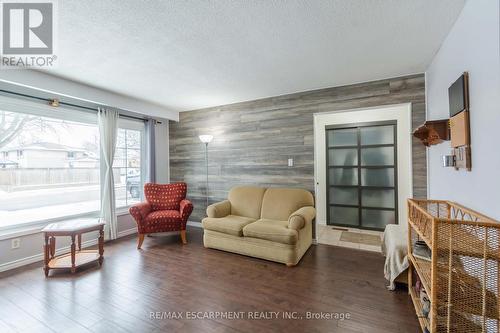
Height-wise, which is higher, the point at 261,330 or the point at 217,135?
the point at 217,135

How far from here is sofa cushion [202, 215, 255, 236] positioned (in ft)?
9.89

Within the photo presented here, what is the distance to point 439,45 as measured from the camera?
85.7 inches

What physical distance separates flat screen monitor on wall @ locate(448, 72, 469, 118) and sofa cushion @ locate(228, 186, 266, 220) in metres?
2.57

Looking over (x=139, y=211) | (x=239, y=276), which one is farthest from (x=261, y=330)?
(x=139, y=211)

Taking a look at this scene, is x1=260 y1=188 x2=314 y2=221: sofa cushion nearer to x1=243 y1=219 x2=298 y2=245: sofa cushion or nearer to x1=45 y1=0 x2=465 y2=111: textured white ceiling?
x1=243 y1=219 x2=298 y2=245: sofa cushion

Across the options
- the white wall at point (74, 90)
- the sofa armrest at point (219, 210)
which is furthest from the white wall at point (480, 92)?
the white wall at point (74, 90)

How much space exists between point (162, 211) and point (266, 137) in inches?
88.4

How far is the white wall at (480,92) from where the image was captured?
1.25 meters

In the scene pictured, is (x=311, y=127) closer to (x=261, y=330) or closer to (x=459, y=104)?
(x=459, y=104)

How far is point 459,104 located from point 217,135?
3.50 m

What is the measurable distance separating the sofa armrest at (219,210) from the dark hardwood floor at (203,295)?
66 centimetres

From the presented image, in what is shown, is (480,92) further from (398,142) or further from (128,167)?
(128,167)

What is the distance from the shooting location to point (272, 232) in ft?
A: 9.04

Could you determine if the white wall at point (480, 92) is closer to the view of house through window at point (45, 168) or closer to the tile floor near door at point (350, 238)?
the tile floor near door at point (350, 238)
